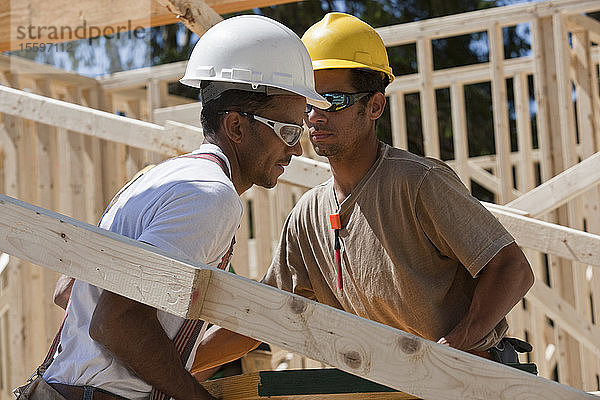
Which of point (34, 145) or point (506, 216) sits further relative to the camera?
point (34, 145)

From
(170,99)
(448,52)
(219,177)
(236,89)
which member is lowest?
(448,52)

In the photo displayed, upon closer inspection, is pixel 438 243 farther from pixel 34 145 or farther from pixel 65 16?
pixel 34 145

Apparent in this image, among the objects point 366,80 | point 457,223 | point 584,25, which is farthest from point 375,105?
point 584,25

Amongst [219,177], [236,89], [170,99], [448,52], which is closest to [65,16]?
[236,89]

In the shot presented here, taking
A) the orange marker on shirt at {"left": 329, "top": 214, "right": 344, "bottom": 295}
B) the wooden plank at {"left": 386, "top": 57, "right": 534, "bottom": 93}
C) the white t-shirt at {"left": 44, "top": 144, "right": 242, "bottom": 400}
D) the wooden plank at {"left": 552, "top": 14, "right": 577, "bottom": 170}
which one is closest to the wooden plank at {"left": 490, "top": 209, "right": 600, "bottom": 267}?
the orange marker on shirt at {"left": 329, "top": 214, "right": 344, "bottom": 295}

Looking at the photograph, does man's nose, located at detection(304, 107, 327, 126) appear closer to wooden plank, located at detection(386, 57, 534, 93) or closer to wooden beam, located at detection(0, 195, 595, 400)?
wooden beam, located at detection(0, 195, 595, 400)

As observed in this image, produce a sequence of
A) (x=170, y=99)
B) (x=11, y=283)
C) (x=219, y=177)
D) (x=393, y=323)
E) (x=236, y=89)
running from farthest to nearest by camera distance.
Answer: (x=170, y=99) < (x=11, y=283) < (x=393, y=323) < (x=236, y=89) < (x=219, y=177)

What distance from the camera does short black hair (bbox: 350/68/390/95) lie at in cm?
312

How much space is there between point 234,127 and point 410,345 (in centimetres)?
85

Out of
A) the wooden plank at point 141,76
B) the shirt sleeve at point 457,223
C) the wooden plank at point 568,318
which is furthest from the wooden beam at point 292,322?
the wooden plank at point 141,76

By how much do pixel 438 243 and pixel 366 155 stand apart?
17.5 inches

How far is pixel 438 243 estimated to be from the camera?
2773 mm

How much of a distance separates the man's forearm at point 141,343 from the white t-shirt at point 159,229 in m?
0.07

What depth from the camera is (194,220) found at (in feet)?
6.03
